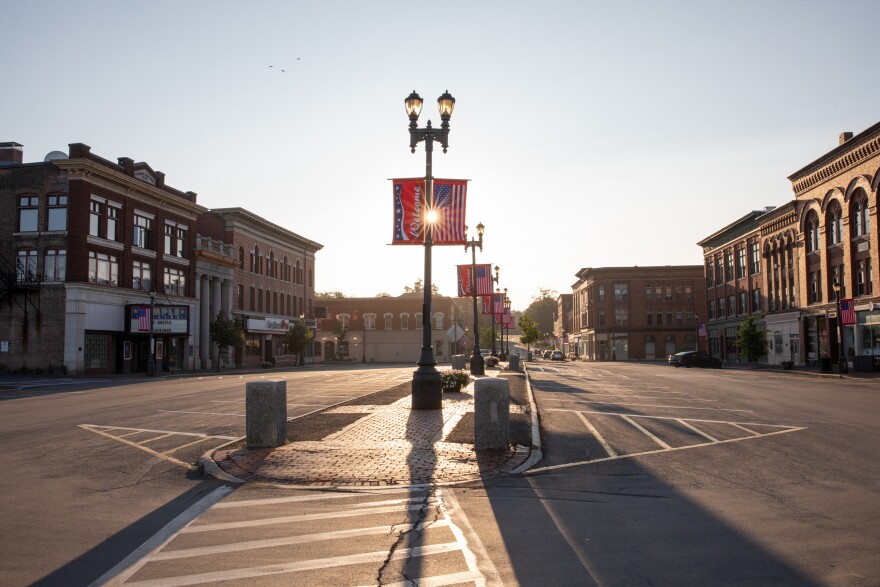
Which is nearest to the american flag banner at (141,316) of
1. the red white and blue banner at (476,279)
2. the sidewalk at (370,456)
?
the red white and blue banner at (476,279)

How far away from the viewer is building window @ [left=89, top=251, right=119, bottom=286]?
4356cm

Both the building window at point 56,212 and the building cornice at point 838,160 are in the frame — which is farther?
the building cornice at point 838,160

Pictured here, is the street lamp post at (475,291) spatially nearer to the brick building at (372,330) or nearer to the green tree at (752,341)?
A: the green tree at (752,341)

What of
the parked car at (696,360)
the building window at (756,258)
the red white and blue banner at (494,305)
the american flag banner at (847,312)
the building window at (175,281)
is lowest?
the parked car at (696,360)

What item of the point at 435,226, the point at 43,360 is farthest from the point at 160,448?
the point at 43,360

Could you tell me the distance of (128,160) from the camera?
1858 inches

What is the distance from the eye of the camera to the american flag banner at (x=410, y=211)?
17828 millimetres

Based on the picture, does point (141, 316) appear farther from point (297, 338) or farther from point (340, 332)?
point (340, 332)

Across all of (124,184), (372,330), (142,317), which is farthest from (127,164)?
(372,330)

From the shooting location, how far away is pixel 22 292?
42062 mm

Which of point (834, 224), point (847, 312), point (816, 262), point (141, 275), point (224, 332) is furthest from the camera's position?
point (224, 332)

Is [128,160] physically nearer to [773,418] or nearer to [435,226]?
[435,226]

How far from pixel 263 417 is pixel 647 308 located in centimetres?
9668

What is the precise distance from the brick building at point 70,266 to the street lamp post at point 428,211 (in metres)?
31.4
